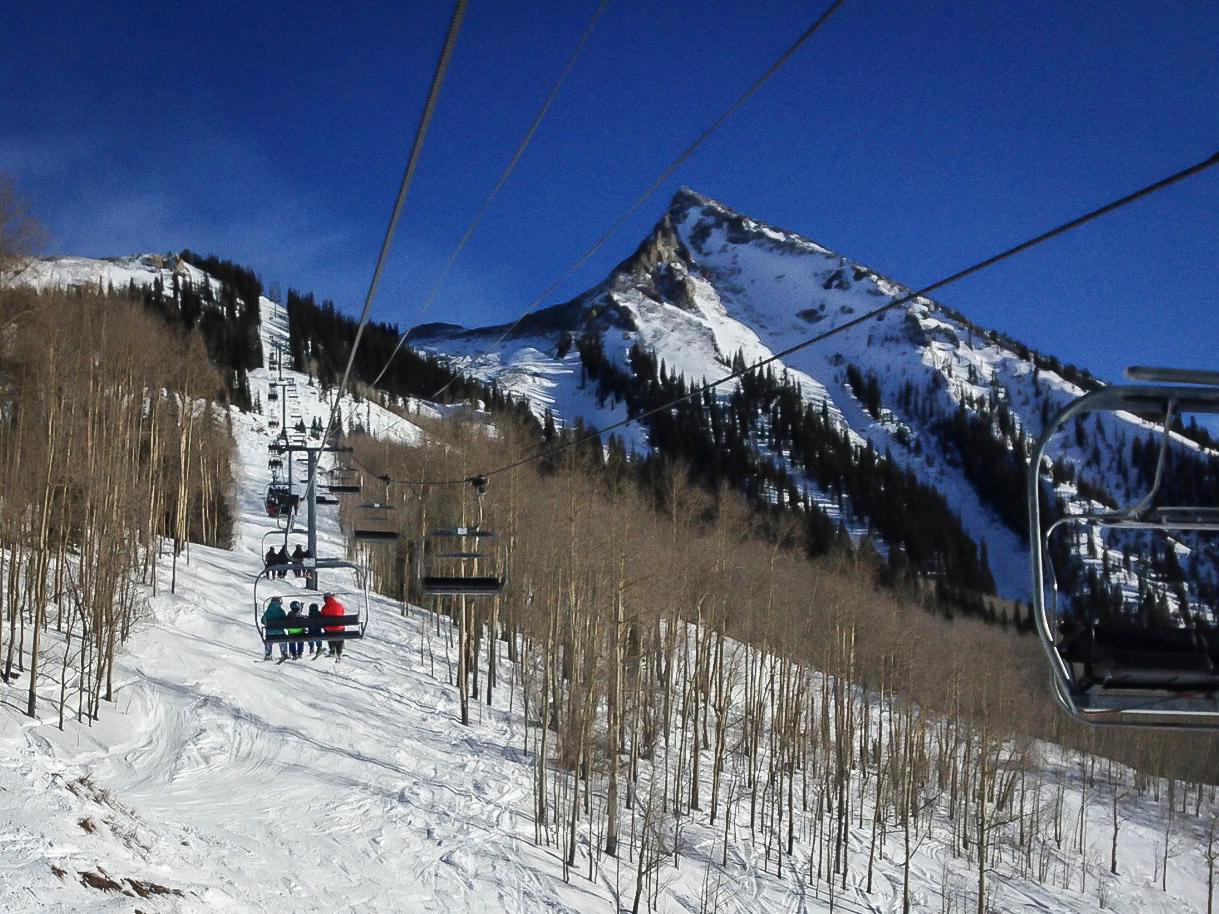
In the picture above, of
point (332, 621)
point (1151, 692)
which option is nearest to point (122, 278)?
point (332, 621)

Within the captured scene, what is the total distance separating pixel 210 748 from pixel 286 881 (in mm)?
6406

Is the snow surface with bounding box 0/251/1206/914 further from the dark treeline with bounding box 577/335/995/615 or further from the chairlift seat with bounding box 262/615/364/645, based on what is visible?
the dark treeline with bounding box 577/335/995/615

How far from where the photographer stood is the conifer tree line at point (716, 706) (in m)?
28.7

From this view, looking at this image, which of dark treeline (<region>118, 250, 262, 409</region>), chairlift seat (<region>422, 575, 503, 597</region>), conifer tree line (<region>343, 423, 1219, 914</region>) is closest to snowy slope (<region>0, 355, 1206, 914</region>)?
conifer tree line (<region>343, 423, 1219, 914</region>)

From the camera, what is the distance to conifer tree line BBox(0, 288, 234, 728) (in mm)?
23188

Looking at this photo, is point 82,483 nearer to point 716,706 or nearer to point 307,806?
point 307,806

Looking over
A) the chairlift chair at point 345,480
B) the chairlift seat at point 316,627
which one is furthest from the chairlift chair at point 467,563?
the chairlift chair at point 345,480

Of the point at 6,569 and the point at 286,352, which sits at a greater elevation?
the point at 286,352

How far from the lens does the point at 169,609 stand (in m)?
32.1

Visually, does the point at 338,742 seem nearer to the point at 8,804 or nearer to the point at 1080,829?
the point at 8,804

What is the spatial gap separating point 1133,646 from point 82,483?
91.2ft

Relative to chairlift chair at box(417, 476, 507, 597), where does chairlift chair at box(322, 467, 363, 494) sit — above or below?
above

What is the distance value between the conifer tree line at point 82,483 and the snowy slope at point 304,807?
1.53m

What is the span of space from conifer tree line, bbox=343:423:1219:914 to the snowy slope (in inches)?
22.1
